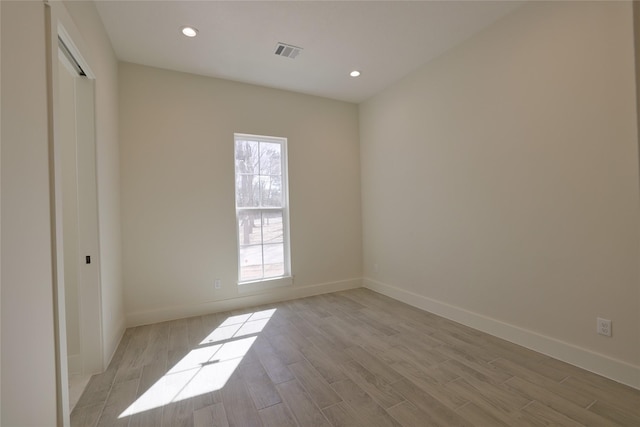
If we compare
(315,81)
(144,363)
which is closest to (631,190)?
(315,81)

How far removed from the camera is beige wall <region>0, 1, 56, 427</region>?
979 mm

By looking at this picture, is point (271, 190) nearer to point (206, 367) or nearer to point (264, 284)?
point (264, 284)

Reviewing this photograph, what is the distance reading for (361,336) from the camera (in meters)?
2.69

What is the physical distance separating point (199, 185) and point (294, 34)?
6.50ft

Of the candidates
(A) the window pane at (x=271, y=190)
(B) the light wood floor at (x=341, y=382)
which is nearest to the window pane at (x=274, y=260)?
(A) the window pane at (x=271, y=190)

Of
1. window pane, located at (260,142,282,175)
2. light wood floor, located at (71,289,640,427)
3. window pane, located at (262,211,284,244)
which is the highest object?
window pane, located at (260,142,282,175)

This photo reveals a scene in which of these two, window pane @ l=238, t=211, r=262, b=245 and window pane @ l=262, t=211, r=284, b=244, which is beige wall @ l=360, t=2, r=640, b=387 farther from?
window pane @ l=238, t=211, r=262, b=245

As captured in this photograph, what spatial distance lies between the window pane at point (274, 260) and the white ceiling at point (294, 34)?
224 centimetres

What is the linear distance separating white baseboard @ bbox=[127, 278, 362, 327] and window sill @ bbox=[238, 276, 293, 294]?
54mm

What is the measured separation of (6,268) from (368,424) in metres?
1.82

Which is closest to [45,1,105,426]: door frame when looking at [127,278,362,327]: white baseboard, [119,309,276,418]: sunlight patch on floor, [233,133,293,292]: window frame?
[119,309,276,418]: sunlight patch on floor

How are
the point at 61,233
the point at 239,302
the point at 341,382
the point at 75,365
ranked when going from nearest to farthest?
the point at 61,233, the point at 341,382, the point at 75,365, the point at 239,302

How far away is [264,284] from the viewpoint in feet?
12.2

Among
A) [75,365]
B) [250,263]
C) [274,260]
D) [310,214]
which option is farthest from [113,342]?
[310,214]
